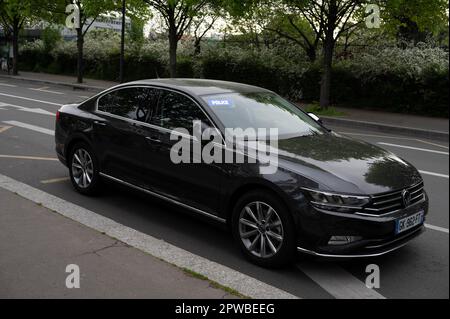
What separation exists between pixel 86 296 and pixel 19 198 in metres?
2.79

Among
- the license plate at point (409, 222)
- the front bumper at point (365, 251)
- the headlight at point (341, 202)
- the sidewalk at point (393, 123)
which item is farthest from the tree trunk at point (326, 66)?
the headlight at point (341, 202)

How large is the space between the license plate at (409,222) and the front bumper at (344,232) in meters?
0.04

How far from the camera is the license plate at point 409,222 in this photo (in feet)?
13.8

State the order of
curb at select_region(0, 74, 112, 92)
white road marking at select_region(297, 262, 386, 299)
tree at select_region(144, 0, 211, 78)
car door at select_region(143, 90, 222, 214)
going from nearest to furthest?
white road marking at select_region(297, 262, 386, 299)
car door at select_region(143, 90, 222, 214)
tree at select_region(144, 0, 211, 78)
curb at select_region(0, 74, 112, 92)

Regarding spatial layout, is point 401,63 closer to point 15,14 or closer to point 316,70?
point 316,70

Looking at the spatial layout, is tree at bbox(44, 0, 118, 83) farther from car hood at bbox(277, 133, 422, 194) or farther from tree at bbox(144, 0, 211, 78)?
car hood at bbox(277, 133, 422, 194)

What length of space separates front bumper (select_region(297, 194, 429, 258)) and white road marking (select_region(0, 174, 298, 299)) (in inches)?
18.4

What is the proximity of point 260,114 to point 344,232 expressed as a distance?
177 cm

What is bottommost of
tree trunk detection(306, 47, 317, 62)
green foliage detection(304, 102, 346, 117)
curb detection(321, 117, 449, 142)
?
curb detection(321, 117, 449, 142)

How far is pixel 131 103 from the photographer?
19.6ft

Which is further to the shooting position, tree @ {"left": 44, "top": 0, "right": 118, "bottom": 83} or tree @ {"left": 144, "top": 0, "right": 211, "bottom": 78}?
tree @ {"left": 44, "top": 0, "right": 118, "bottom": 83}

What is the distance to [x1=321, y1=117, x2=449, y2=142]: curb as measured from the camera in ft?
44.9

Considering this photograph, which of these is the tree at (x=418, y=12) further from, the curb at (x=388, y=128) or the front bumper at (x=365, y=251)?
the front bumper at (x=365, y=251)

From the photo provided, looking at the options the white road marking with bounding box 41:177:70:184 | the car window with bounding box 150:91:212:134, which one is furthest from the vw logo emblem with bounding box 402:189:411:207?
the white road marking with bounding box 41:177:70:184
